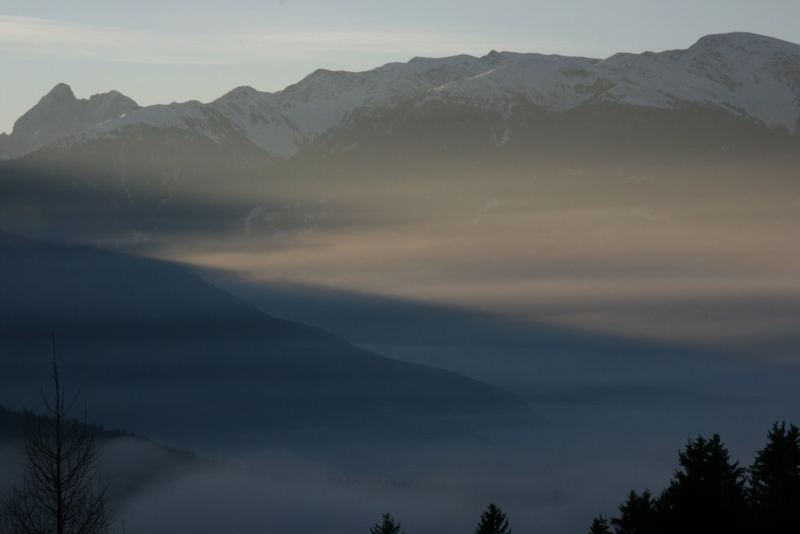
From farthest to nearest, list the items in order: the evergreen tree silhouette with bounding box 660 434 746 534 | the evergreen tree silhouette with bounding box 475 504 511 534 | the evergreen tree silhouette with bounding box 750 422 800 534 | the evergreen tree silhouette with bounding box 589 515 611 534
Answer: the evergreen tree silhouette with bounding box 475 504 511 534, the evergreen tree silhouette with bounding box 589 515 611 534, the evergreen tree silhouette with bounding box 750 422 800 534, the evergreen tree silhouette with bounding box 660 434 746 534

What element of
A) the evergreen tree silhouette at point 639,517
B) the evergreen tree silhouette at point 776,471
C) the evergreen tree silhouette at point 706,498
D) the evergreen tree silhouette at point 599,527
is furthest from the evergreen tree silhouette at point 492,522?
the evergreen tree silhouette at point 776,471

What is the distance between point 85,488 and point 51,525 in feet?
15.5

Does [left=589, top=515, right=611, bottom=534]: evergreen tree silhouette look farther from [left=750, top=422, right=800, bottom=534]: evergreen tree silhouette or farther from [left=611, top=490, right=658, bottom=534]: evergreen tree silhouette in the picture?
[left=750, top=422, right=800, bottom=534]: evergreen tree silhouette

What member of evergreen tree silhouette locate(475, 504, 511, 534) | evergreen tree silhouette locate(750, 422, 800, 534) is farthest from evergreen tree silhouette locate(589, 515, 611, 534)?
evergreen tree silhouette locate(750, 422, 800, 534)

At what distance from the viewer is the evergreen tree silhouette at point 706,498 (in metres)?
71.5

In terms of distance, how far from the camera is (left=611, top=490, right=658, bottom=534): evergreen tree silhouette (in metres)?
75.2

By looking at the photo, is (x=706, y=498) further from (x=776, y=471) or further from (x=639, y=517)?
(x=776, y=471)

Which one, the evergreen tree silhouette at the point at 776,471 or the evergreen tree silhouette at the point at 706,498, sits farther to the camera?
the evergreen tree silhouette at the point at 776,471

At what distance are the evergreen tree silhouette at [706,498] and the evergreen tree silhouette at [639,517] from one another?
0.97 m

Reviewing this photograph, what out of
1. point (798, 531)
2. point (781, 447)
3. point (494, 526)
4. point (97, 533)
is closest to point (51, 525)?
point (97, 533)

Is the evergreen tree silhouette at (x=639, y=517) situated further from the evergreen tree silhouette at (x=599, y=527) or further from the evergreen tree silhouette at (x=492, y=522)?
the evergreen tree silhouette at (x=492, y=522)

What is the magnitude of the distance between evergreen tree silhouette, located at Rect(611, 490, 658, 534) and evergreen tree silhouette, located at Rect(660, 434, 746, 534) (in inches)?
38.1

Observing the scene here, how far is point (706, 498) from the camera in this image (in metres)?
72.4

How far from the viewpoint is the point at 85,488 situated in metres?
60.1
